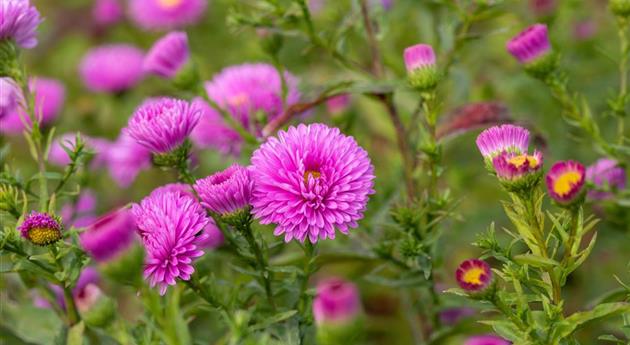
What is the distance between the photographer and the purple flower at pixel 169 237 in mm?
907

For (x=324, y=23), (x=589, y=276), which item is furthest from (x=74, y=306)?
(x=324, y=23)

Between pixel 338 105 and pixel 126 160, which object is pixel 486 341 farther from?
pixel 126 160

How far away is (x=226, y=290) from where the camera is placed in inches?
46.1

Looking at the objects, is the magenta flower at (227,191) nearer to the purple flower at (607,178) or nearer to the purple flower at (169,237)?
the purple flower at (169,237)

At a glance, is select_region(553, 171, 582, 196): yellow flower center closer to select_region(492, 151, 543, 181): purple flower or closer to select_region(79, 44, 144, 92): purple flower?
select_region(492, 151, 543, 181): purple flower

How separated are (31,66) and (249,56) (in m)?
1.19

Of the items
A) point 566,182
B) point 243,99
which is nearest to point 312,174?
point 566,182

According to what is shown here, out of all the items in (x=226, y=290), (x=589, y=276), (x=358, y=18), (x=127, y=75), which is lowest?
(x=589, y=276)

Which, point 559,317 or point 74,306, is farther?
point 74,306

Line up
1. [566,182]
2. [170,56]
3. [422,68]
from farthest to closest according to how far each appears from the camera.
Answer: [170,56]
[422,68]
[566,182]

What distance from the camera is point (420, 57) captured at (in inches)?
43.8

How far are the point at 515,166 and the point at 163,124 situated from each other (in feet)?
1.42

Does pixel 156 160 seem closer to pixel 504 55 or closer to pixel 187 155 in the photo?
pixel 187 155

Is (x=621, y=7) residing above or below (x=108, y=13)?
above
